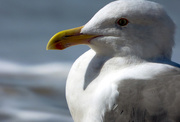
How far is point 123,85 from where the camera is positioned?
2797 millimetres

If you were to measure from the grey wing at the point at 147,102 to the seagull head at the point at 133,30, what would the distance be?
0.61 feet

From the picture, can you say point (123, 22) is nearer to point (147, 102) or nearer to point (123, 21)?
point (123, 21)

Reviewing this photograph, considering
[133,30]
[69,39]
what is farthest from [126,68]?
[69,39]

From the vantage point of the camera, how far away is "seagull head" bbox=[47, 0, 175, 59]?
2.89 metres

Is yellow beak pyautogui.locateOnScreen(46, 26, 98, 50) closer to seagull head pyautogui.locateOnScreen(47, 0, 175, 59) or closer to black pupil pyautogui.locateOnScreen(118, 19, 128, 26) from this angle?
seagull head pyautogui.locateOnScreen(47, 0, 175, 59)

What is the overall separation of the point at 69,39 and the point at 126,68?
340 mm

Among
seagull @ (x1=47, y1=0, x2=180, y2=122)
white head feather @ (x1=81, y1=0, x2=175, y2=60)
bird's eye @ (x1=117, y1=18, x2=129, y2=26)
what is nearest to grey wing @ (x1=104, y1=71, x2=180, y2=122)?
seagull @ (x1=47, y1=0, x2=180, y2=122)

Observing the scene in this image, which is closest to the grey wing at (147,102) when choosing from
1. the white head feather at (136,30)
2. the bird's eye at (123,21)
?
the white head feather at (136,30)

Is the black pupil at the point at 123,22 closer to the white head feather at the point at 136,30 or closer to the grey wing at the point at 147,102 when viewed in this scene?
the white head feather at the point at 136,30

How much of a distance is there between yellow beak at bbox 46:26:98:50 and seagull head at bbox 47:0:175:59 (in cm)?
2

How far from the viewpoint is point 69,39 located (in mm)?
2992

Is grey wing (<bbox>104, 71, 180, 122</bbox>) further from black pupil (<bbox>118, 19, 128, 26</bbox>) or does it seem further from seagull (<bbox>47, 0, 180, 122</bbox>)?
black pupil (<bbox>118, 19, 128, 26</bbox>)

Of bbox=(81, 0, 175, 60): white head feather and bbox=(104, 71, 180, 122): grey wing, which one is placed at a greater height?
bbox=(81, 0, 175, 60): white head feather

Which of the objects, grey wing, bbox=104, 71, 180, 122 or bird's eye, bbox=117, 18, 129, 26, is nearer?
grey wing, bbox=104, 71, 180, 122
